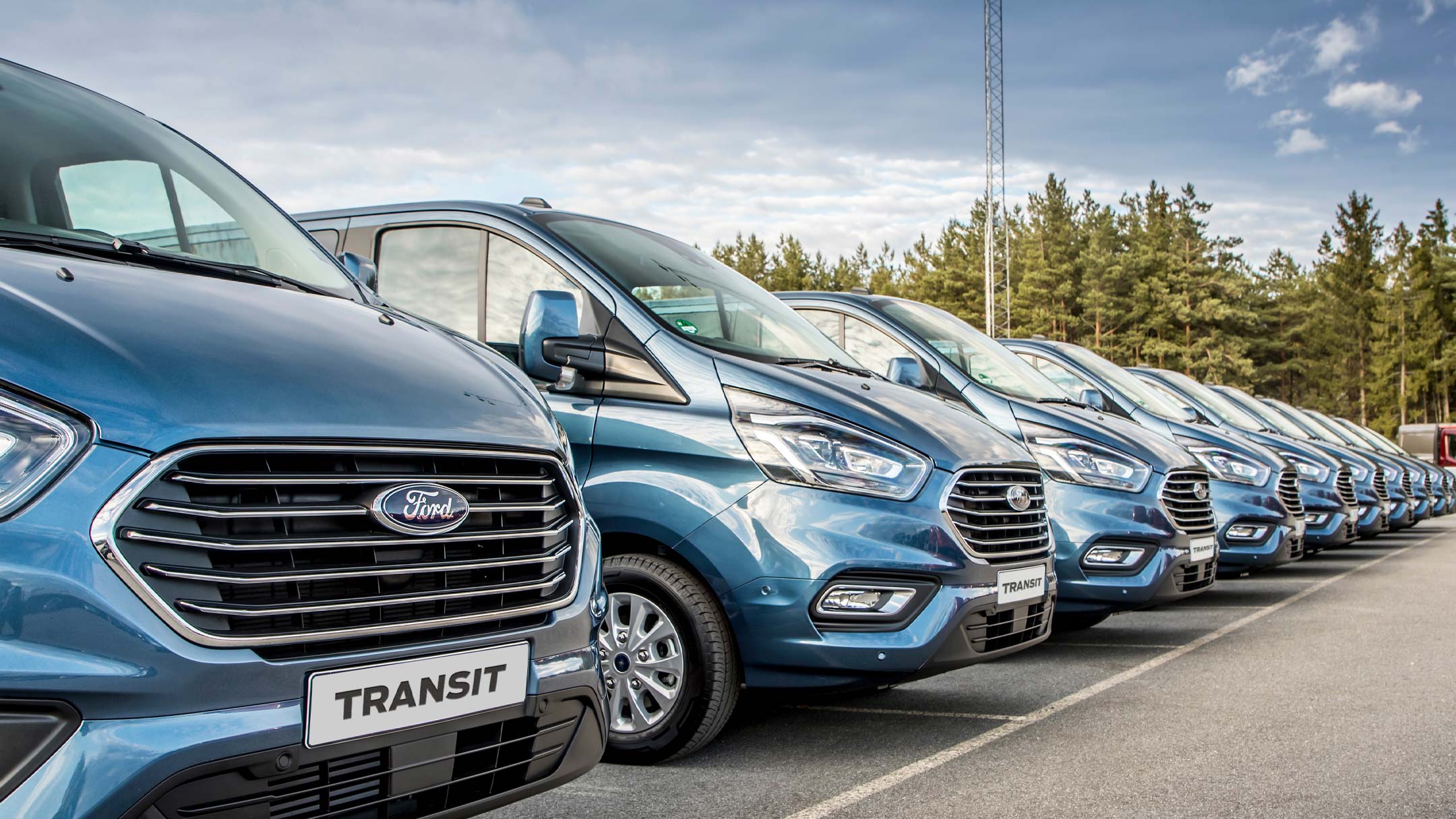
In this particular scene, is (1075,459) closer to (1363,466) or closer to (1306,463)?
(1306,463)

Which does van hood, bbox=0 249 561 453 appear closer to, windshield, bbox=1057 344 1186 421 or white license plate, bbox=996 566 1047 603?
white license plate, bbox=996 566 1047 603

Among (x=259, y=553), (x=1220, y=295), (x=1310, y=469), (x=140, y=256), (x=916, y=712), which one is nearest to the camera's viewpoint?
(x=259, y=553)

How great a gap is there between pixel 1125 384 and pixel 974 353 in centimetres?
286

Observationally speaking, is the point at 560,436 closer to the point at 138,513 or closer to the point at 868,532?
the point at 138,513

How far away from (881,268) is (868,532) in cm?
10124

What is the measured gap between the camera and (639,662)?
14.5 ft

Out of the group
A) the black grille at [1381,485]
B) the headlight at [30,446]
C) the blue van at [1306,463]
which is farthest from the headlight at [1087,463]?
the black grille at [1381,485]

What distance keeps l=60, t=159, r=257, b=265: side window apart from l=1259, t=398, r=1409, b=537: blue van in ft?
43.6

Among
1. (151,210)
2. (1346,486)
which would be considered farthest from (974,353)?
(1346,486)

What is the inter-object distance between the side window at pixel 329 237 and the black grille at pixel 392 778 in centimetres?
364

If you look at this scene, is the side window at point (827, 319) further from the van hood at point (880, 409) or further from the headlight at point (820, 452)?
the headlight at point (820, 452)

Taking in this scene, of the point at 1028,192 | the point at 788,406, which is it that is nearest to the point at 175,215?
the point at 788,406

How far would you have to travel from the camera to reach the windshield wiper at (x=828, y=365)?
4.96 meters

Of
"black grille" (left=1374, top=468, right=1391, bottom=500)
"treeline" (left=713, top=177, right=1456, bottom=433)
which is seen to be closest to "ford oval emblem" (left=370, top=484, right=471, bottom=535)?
"black grille" (left=1374, top=468, right=1391, bottom=500)
